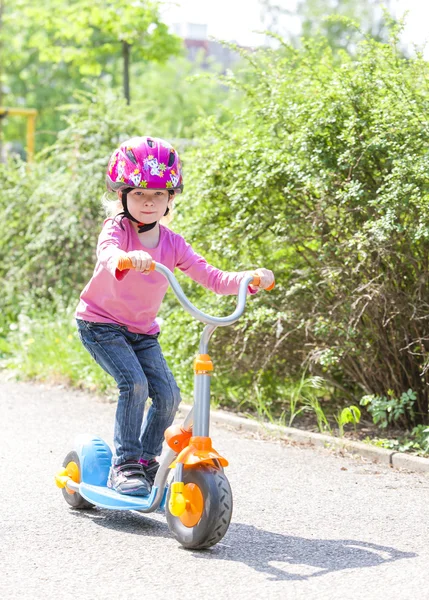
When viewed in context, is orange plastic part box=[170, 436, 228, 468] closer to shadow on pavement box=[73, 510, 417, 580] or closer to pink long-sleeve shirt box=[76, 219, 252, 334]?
shadow on pavement box=[73, 510, 417, 580]

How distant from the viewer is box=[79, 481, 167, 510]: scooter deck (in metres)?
4.14

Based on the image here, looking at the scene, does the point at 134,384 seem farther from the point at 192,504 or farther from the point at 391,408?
the point at 391,408

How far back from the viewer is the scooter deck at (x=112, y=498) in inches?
163

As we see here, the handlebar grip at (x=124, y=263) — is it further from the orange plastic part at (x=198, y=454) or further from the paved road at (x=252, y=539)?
the paved road at (x=252, y=539)

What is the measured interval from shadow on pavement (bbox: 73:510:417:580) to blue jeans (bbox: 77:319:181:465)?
0.32 m

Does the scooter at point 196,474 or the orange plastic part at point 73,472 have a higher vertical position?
the scooter at point 196,474

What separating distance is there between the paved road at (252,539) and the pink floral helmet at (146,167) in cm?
150

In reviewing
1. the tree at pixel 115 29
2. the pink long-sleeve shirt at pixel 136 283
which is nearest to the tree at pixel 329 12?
the tree at pixel 115 29

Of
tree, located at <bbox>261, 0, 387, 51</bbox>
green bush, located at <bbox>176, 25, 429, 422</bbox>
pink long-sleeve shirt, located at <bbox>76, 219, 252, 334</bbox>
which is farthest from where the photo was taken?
tree, located at <bbox>261, 0, 387, 51</bbox>

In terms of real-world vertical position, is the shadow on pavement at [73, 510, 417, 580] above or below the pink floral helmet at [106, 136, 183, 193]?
below

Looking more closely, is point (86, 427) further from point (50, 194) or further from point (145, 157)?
point (50, 194)

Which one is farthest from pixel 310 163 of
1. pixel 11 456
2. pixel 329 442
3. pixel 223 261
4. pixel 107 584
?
pixel 107 584

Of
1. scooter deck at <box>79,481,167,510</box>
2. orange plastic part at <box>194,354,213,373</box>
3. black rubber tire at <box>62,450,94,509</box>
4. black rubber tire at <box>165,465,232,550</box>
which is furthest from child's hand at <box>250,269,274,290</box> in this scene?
black rubber tire at <box>62,450,94,509</box>

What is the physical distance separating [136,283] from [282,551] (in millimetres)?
1313
